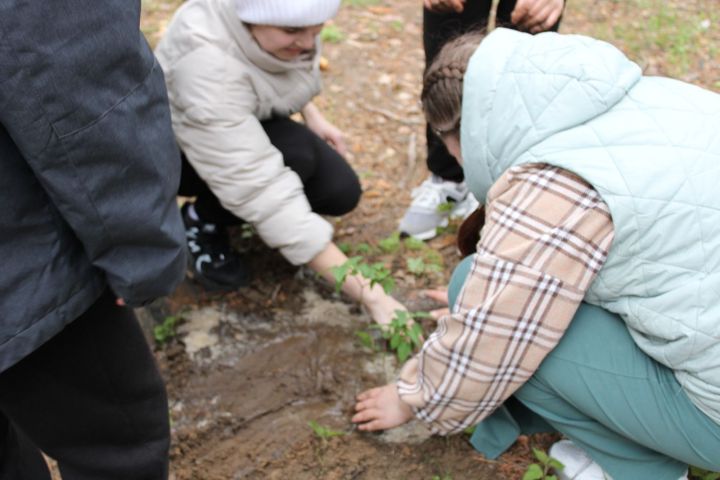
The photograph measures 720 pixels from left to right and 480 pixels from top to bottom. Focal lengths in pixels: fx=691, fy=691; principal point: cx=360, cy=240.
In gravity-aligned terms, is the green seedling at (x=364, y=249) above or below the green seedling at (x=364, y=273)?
below

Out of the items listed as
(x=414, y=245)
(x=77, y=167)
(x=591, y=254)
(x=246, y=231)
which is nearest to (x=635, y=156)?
(x=591, y=254)

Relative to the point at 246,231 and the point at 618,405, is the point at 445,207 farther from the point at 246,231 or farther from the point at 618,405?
the point at 618,405

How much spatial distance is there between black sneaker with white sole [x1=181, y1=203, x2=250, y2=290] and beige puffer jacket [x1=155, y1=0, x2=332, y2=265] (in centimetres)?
40

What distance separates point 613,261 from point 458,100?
1.90ft

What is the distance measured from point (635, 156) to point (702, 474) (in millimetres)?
1044

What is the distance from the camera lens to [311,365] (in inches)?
97.5

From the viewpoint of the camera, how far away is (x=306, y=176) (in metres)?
2.64

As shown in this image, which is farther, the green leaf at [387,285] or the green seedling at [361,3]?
the green seedling at [361,3]

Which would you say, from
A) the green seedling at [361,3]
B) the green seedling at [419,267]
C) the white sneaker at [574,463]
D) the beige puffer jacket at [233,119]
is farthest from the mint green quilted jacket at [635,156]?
the green seedling at [361,3]

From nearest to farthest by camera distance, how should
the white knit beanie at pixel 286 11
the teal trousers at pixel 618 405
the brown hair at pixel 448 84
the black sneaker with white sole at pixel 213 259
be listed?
the teal trousers at pixel 618 405 < the brown hair at pixel 448 84 < the white knit beanie at pixel 286 11 < the black sneaker with white sole at pixel 213 259

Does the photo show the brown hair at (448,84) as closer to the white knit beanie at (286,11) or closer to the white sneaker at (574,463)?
the white knit beanie at (286,11)

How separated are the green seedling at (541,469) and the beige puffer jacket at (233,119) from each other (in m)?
0.98

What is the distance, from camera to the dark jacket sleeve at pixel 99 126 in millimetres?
1081

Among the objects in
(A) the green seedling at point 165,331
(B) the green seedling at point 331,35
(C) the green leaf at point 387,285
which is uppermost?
(C) the green leaf at point 387,285
